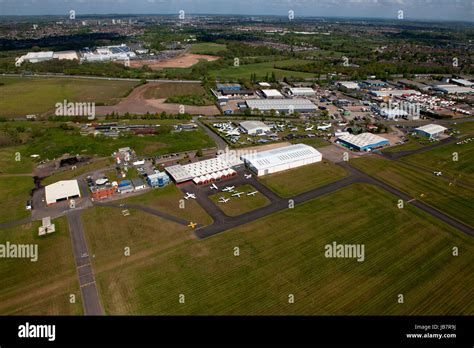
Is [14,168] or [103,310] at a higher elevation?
[14,168]

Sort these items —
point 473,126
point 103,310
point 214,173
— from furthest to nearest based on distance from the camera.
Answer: point 473,126, point 214,173, point 103,310

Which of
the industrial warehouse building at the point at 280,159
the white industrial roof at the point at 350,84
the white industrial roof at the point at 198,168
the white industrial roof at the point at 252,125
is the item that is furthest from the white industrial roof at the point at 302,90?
the white industrial roof at the point at 198,168

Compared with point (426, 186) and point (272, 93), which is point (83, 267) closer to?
point (426, 186)

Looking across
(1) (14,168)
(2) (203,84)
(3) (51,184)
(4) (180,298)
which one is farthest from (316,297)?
(2) (203,84)

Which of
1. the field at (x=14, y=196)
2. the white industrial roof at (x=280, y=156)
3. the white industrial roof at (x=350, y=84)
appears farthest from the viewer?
the white industrial roof at (x=350, y=84)

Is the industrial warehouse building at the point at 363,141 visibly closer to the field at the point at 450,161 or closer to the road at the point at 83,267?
the field at the point at 450,161

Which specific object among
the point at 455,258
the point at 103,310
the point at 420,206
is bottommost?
the point at 103,310

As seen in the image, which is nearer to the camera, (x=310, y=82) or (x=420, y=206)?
(x=420, y=206)

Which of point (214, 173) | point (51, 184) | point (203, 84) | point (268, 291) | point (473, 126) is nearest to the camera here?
point (268, 291)

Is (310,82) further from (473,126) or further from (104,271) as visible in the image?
(104,271)
